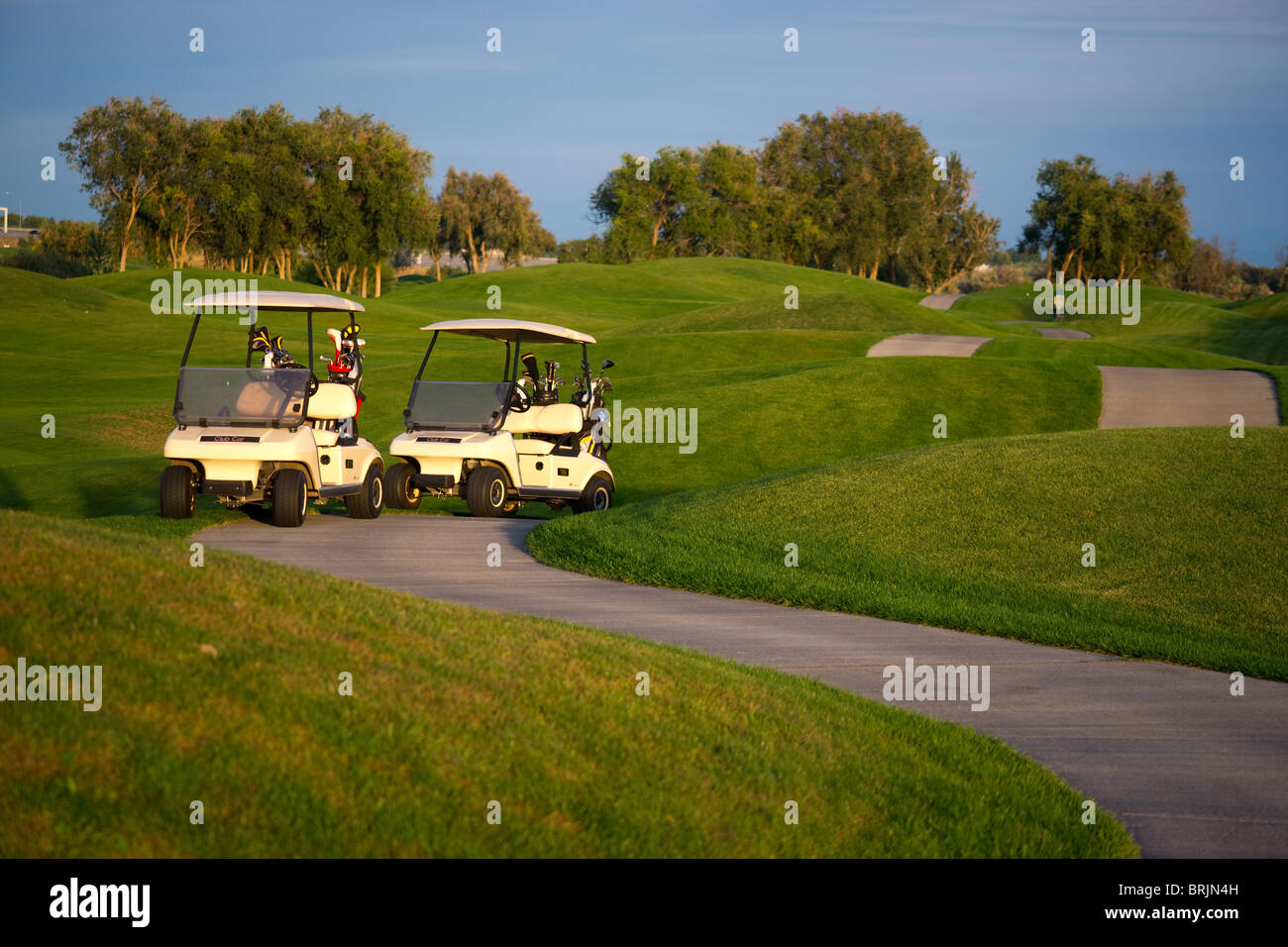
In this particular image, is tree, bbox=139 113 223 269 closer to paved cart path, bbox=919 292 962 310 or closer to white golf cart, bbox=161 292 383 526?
paved cart path, bbox=919 292 962 310

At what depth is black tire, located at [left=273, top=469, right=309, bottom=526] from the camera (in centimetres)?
1305

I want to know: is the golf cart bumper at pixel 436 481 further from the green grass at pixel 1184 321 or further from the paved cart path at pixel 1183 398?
the green grass at pixel 1184 321

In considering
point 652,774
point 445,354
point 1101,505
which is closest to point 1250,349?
point 445,354

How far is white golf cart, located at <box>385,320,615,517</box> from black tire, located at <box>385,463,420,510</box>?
1 cm

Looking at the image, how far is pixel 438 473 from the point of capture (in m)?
15.2

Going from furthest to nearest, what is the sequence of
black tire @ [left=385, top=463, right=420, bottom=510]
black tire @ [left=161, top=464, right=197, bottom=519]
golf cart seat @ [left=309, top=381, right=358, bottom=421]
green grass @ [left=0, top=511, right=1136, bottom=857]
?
black tire @ [left=385, top=463, right=420, bottom=510]
golf cart seat @ [left=309, top=381, right=358, bottom=421]
black tire @ [left=161, top=464, right=197, bottom=519]
green grass @ [left=0, top=511, right=1136, bottom=857]

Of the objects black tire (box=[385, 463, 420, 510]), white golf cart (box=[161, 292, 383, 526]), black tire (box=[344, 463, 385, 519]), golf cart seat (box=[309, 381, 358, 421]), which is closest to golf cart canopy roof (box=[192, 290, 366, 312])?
white golf cart (box=[161, 292, 383, 526])

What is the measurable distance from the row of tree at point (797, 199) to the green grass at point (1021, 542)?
3359 inches

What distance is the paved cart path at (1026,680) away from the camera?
5.46 m

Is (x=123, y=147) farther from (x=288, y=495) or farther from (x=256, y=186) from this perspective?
(x=288, y=495)

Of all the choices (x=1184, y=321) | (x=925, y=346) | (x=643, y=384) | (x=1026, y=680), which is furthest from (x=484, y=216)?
(x=1026, y=680)
